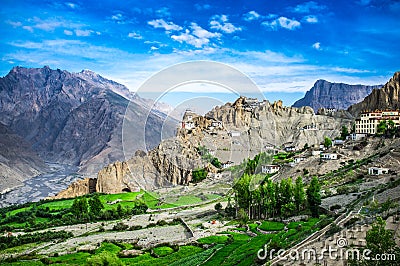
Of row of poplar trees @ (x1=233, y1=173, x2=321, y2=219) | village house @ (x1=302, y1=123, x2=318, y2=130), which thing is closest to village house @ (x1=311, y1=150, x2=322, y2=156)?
row of poplar trees @ (x1=233, y1=173, x2=321, y2=219)

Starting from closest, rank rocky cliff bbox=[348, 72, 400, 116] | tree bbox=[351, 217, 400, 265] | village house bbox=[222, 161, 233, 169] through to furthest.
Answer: tree bbox=[351, 217, 400, 265] < village house bbox=[222, 161, 233, 169] < rocky cliff bbox=[348, 72, 400, 116]

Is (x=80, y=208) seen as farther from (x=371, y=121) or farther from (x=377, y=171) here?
(x=371, y=121)

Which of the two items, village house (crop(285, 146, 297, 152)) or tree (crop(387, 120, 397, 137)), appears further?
village house (crop(285, 146, 297, 152))

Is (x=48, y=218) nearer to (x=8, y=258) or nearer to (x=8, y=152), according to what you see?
Answer: (x=8, y=258)

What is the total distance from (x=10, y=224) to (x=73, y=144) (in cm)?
16130

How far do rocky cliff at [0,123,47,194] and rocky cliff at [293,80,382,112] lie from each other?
120 metres

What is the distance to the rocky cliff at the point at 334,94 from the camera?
553 ft

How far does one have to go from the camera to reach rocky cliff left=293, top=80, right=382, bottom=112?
553 feet

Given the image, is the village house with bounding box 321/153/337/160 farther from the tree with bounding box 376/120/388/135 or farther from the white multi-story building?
the white multi-story building

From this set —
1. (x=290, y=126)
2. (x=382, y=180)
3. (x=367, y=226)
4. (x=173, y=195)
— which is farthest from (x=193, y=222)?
(x=290, y=126)

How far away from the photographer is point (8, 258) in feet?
83.5

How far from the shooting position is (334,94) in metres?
170

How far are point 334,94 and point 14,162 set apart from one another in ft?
449

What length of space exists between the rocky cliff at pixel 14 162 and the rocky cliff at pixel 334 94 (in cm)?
12001
